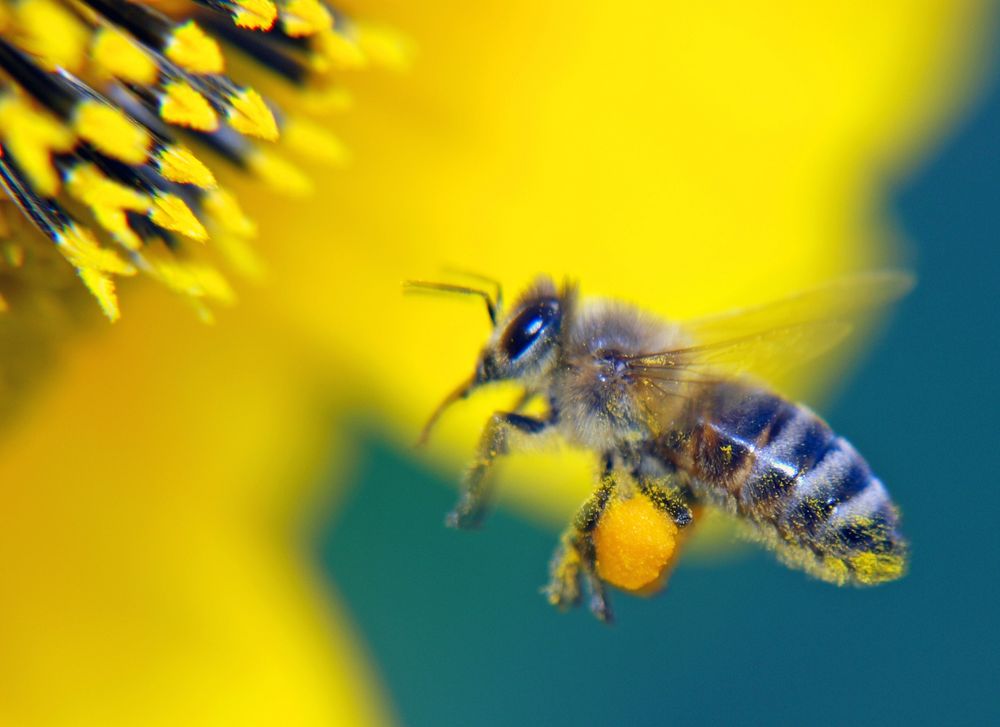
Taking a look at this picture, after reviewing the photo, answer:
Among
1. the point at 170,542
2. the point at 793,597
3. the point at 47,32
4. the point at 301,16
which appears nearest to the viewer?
the point at 47,32

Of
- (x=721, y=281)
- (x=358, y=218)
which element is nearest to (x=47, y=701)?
(x=358, y=218)

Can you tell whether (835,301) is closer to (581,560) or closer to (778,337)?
(778,337)

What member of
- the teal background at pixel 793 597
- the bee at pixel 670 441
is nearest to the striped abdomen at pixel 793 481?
the bee at pixel 670 441

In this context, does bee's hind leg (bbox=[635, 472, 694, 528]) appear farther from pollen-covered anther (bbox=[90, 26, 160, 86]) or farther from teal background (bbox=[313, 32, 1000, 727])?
teal background (bbox=[313, 32, 1000, 727])

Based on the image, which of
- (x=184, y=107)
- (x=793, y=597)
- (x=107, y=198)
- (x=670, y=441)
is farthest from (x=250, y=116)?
(x=793, y=597)

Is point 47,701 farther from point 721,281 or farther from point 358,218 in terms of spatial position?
point 721,281
